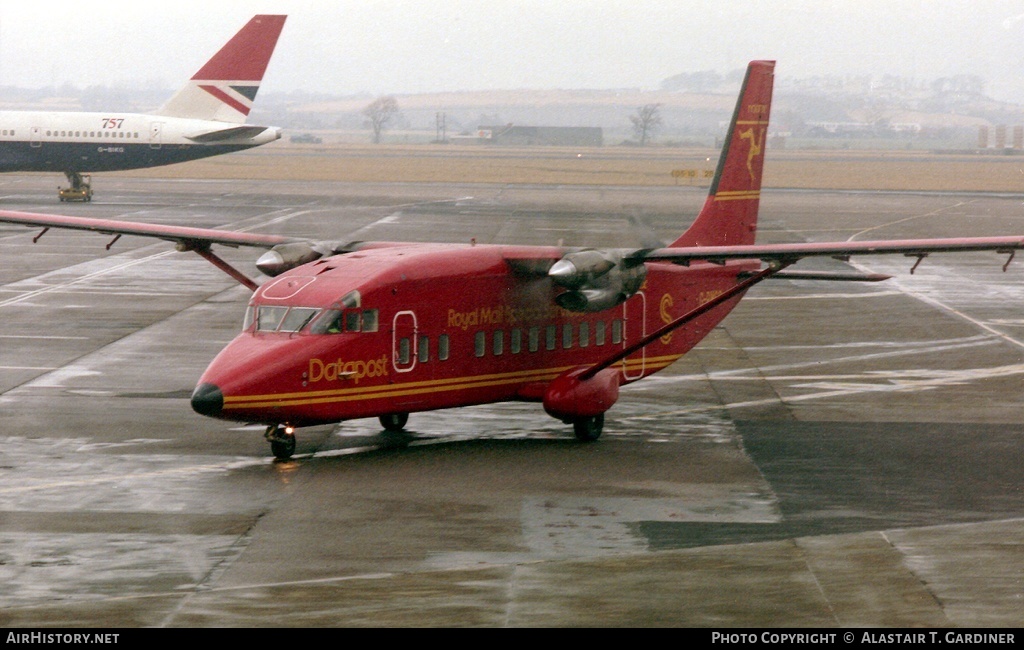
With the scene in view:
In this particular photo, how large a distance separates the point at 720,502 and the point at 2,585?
985 cm

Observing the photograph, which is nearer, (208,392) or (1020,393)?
(208,392)

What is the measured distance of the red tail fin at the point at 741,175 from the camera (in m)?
28.3

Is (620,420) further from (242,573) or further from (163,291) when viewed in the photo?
(163,291)

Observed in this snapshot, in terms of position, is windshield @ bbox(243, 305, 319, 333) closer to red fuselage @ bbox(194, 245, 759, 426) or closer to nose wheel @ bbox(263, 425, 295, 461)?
red fuselage @ bbox(194, 245, 759, 426)

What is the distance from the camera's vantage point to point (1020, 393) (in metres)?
28.9

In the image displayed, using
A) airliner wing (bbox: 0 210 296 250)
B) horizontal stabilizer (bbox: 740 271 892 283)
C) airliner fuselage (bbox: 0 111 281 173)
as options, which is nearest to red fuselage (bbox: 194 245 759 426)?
horizontal stabilizer (bbox: 740 271 892 283)

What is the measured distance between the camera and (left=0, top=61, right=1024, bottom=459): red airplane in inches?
826

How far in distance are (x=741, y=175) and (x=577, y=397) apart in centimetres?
780

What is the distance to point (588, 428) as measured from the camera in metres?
24.0

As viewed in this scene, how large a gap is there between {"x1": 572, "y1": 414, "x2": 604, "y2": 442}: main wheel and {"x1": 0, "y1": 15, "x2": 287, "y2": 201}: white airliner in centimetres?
6306

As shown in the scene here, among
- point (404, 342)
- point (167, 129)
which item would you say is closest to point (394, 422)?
point (404, 342)

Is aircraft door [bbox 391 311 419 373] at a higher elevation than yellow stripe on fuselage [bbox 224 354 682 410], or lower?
higher

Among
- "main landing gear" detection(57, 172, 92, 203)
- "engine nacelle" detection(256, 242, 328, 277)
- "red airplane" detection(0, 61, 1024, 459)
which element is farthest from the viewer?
"main landing gear" detection(57, 172, 92, 203)

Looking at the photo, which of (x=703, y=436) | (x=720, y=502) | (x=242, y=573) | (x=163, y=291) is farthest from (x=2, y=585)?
(x=163, y=291)
